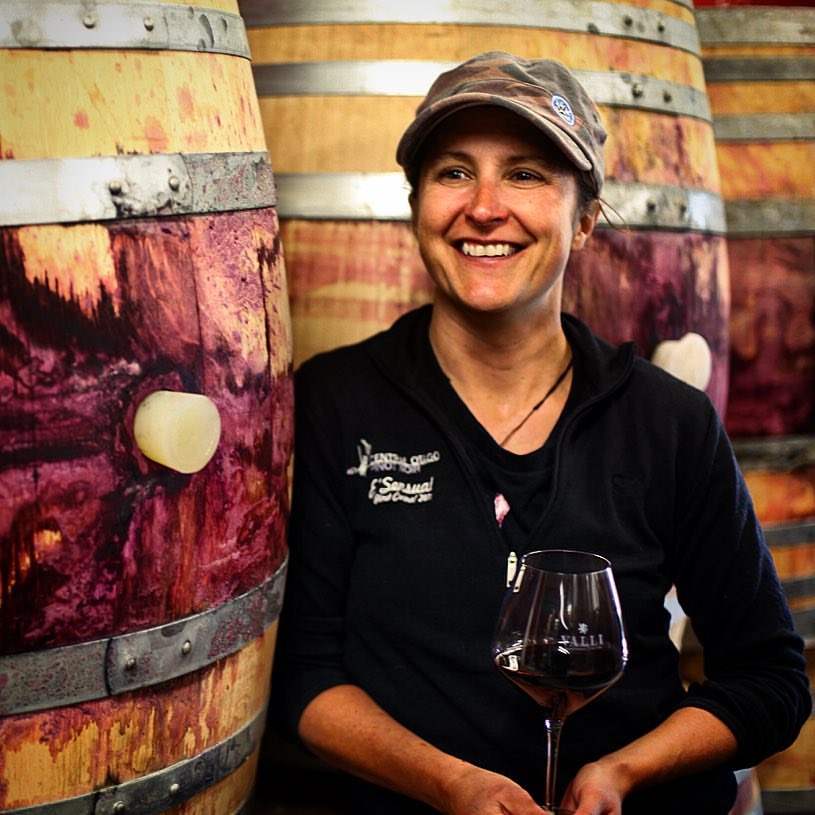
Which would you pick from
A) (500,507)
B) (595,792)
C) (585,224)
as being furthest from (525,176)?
(595,792)

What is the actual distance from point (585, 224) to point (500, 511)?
461 millimetres

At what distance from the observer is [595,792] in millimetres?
1420

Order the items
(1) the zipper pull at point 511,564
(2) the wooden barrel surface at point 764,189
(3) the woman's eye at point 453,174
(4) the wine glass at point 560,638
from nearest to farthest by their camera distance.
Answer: (4) the wine glass at point 560,638
(1) the zipper pull at point 511,564
(3) the woman's eye at point 453,174
(2) the wooden barrel surface at point 764,189

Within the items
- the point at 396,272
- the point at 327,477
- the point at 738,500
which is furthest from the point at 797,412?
the point at 327,477

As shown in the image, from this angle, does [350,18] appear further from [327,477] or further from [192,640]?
[192,640]

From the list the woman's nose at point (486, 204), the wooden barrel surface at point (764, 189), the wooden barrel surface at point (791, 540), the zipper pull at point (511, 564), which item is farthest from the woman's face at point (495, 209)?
the wooden barrel surface at point (791, 540)

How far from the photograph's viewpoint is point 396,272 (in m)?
1.95

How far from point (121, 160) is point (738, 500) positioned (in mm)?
942

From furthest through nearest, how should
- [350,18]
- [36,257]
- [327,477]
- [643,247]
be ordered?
[643,247] → [350,18] → [327,477] → [36,257]

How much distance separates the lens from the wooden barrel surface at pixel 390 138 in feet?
6.31

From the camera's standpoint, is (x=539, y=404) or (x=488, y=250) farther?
(x=539, y=404)

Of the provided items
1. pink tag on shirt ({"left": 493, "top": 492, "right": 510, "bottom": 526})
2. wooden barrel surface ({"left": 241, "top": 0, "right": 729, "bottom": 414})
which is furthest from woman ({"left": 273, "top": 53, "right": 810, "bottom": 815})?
wooden barrel surface ({"left": 241, "top": 0, "right": 729, "bottom": 414})

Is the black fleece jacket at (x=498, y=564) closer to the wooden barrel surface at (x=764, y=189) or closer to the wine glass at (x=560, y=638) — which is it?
the wine glass at (x=560, y=638)

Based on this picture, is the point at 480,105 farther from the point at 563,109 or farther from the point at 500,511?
the point at 500,511
